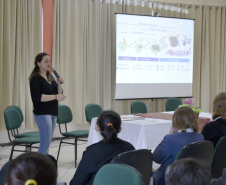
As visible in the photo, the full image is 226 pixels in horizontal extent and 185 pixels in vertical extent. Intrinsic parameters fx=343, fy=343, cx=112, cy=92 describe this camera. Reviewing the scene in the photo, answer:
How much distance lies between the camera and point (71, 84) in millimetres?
6402

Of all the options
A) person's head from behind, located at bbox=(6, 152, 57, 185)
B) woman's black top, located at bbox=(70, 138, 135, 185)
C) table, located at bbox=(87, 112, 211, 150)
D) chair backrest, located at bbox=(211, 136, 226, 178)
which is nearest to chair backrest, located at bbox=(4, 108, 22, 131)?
table, located at bbox=(87, 112, 211, 150)

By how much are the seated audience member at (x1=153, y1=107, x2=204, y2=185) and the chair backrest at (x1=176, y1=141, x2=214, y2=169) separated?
194 millimetres

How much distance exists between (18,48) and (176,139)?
381 cm

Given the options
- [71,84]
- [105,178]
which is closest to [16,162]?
[105,178]

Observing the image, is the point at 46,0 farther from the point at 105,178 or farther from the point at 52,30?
the point at 105,178

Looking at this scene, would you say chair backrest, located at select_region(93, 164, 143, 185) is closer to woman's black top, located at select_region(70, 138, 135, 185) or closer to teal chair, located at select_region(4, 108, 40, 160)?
woman's black top, located at select_region(70, 138, 135, 185)

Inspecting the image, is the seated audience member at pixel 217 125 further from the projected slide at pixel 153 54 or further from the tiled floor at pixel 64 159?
the projected slide at pixel 153 54

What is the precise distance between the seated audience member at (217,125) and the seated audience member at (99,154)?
3.60ft

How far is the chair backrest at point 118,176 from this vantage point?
1.78 metres

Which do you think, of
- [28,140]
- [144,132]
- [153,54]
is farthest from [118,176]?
[153,54]

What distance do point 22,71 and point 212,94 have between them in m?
4.22

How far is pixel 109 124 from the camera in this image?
2492mm

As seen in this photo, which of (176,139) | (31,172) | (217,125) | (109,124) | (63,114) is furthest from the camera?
(63,114)

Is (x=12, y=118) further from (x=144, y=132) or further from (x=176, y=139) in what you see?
(x=176, y=139)
